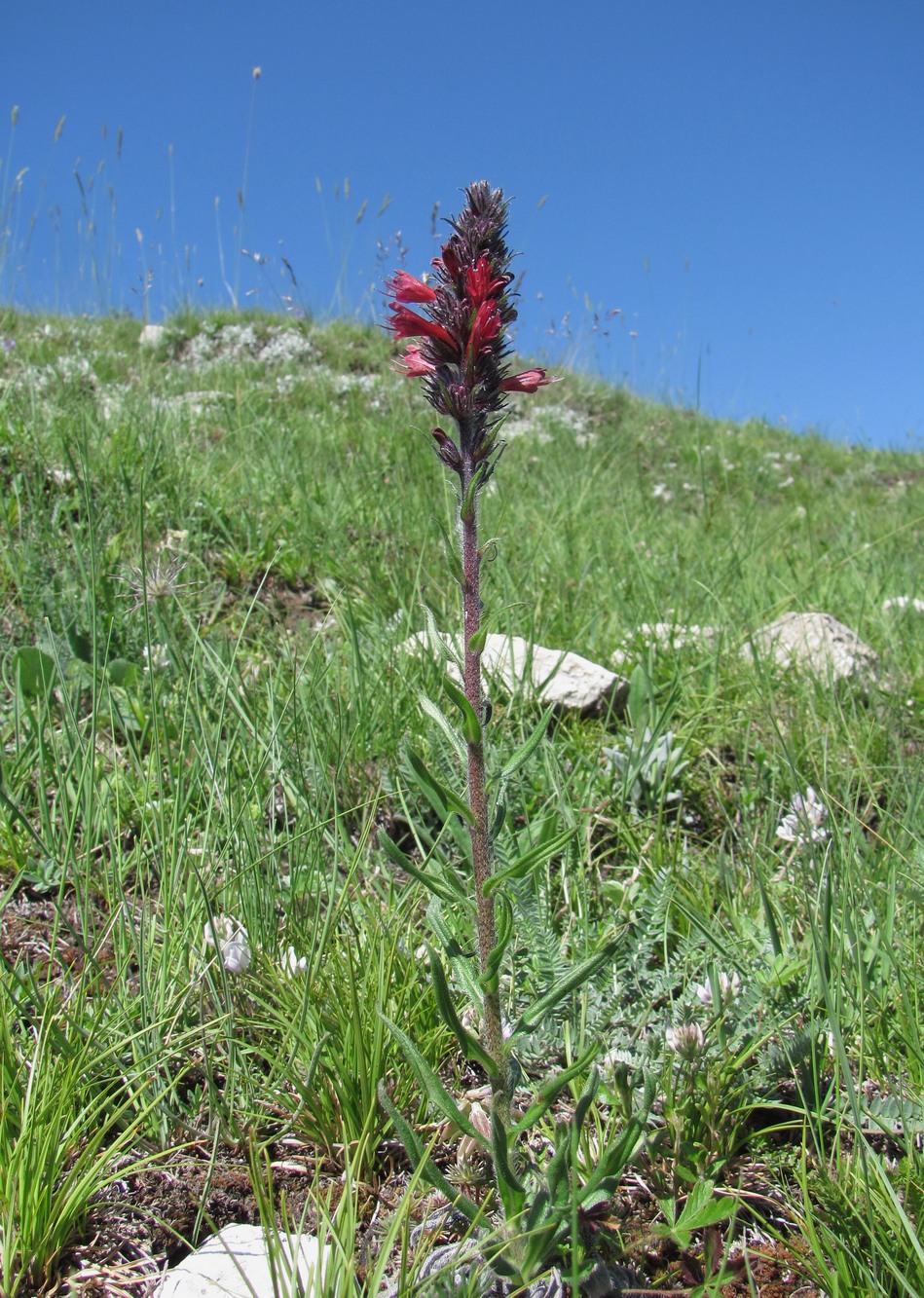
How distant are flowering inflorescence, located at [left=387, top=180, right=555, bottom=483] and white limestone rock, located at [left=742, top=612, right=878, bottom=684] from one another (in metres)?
1.93

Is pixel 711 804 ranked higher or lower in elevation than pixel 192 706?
lower

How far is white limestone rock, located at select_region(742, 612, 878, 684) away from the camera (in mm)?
2789

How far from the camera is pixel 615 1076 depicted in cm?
128

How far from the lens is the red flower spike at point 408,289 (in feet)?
3.80

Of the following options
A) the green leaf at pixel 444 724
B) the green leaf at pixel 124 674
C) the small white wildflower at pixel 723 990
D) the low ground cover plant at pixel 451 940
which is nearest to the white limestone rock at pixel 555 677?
the low ground cover plant at pixel 451 940

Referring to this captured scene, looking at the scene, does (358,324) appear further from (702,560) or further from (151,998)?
(151,998)

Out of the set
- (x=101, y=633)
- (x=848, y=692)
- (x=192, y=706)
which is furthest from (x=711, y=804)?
(x=101, y=633)

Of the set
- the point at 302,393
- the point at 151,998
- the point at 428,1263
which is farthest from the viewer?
the point at 302,393

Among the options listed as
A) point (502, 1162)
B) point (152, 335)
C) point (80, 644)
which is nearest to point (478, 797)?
point (502, 1162)

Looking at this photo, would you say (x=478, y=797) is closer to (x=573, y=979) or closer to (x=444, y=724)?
(x=444, y=724)

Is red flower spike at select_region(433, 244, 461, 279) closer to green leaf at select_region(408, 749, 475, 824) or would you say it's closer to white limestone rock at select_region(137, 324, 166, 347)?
green leaf at select_region(408, 749, 475, 824)

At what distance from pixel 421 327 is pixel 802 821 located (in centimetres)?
130

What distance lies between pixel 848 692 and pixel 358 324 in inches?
316

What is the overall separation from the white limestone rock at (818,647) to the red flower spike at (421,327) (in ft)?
6.55
